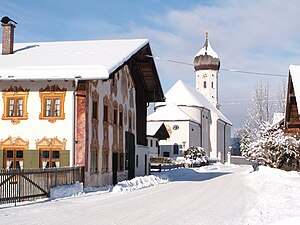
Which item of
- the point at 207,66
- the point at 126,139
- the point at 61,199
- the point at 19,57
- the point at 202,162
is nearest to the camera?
the point at 61,199

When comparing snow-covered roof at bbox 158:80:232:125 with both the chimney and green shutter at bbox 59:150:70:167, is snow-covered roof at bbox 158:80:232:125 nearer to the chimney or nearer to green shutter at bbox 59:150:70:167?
the chimney

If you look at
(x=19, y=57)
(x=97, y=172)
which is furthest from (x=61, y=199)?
(x=19, y=57)

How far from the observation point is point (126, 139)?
33.9 m

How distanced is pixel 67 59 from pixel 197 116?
60.9 m

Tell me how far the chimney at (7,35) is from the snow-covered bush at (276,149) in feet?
71.9

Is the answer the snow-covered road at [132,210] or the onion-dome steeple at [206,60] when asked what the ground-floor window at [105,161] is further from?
the onion-dome steeple at [206,60]

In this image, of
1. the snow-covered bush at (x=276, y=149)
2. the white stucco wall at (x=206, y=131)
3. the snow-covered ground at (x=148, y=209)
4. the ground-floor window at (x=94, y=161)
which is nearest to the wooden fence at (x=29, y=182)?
the snow-covered ground at (x=148, y=209)

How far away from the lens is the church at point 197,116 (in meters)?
78.2

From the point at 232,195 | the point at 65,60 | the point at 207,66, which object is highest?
the point at 207,66

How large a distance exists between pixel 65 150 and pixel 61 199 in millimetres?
4591

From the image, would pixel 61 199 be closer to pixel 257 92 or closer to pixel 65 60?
pixel 65 60

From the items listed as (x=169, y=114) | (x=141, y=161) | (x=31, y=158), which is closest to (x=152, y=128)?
(x=169, y=114)

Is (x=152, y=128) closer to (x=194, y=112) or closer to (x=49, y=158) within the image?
(x=194, y=112)

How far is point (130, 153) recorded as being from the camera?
3509cm
